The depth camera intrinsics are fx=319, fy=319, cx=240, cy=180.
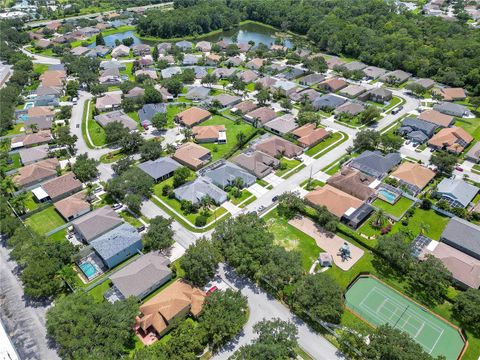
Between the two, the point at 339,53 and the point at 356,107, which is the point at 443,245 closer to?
the point at 356,107

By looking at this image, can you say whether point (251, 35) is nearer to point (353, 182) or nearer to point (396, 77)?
point (396, 77)

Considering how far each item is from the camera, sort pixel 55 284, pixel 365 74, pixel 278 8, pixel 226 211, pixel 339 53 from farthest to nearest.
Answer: pixel 278 8 → pixel 339 53 → pixel 365 74 → pixel 226 211 → pixel 55 284

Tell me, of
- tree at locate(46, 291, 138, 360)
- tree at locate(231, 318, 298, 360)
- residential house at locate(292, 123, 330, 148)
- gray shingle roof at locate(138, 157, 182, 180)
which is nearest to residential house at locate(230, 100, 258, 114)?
residential house at locate(292, 123, 330, 148)

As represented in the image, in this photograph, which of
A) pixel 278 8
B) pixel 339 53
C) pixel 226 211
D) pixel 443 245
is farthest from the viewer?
pixel 278 8

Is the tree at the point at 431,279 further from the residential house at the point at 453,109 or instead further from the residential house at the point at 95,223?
the residential house at the point at 453,109

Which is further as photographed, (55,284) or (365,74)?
(365,74)

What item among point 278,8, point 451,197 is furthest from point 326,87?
point 278,8

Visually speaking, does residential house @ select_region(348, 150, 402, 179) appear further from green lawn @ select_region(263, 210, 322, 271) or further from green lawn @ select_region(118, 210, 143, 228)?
green lawn @ select_region(118, 210, 143, 228)
